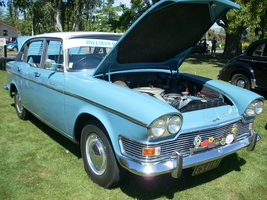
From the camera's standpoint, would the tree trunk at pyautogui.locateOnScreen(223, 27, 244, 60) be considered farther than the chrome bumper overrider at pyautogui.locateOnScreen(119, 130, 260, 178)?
Yes

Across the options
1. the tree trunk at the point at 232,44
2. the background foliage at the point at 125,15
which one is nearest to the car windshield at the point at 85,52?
the background foliage at the point at 125,15

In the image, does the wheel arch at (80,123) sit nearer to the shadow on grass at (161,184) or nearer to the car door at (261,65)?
the shadow on grass at (161,184)

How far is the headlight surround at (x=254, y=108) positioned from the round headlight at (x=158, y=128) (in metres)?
1.21

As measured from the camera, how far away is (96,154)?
2.82 m

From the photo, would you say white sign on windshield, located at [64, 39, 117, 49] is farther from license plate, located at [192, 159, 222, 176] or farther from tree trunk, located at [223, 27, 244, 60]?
tree trunk, located at [223, 27, 244, 60]

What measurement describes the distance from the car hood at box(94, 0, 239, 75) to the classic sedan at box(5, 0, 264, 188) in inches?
0.6

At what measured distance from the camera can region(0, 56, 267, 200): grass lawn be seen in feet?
9.04

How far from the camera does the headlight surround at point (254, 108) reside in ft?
9.72

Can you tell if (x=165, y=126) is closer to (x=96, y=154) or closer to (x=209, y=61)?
(x=96, y=154)

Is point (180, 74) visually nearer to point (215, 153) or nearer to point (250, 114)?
point (250, 114)

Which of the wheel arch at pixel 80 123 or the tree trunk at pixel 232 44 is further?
the tree trunk at pixel 232 44

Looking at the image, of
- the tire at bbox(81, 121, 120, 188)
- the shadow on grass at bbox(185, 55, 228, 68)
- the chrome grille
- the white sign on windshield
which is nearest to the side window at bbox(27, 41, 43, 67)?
the white sign on windshield

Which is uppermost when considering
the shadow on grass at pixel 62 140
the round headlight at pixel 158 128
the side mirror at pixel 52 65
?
the side mirror at pixel 52 65

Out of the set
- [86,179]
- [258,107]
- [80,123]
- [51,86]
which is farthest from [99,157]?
[258,107]
